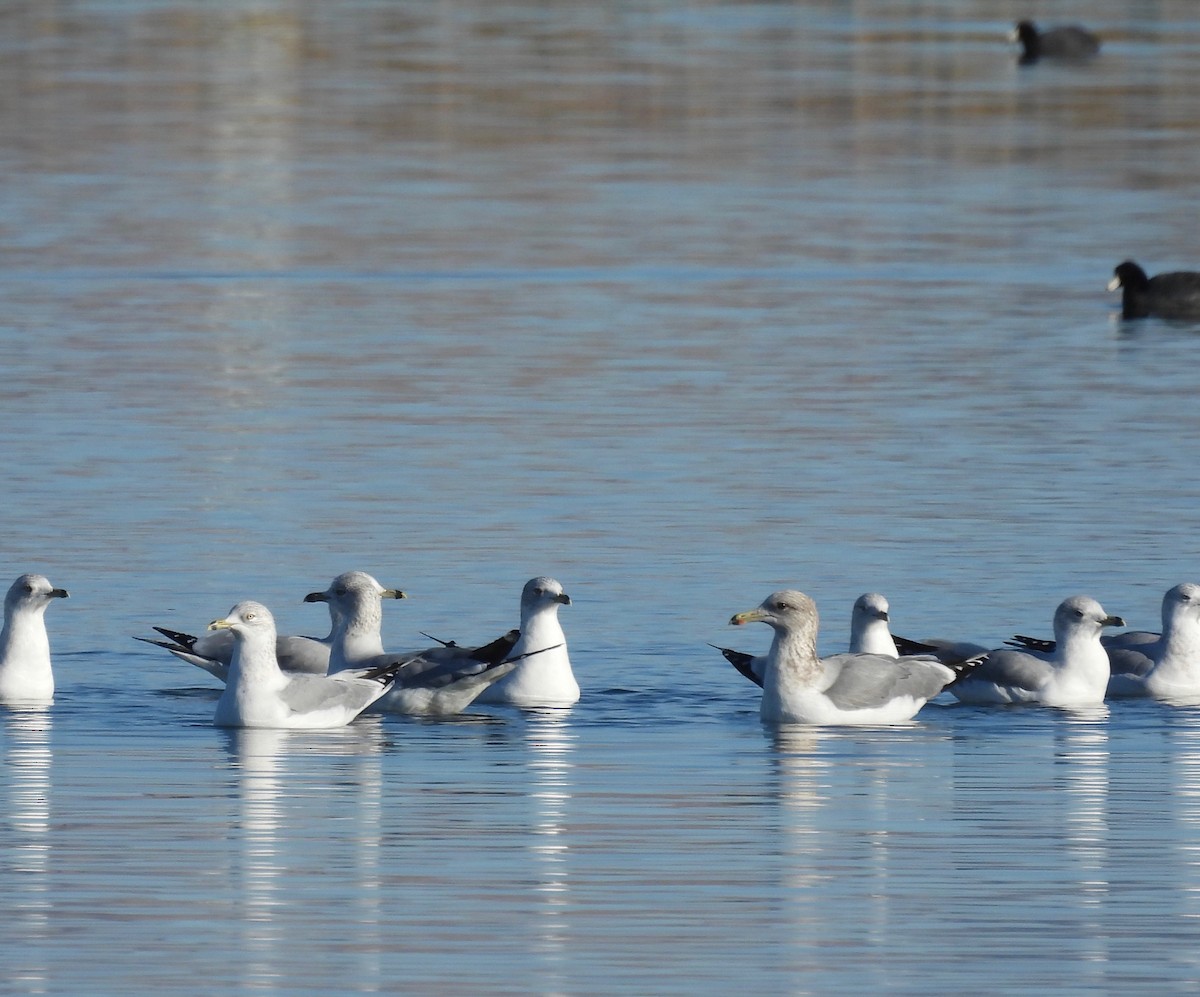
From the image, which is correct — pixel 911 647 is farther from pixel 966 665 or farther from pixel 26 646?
pixel 26 646

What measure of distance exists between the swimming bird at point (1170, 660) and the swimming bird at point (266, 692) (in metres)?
3.99

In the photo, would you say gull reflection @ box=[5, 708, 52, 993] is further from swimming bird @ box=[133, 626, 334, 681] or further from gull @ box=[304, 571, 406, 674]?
gull @ box=[304, 571, 406, 674]

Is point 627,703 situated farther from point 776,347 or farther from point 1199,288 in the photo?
point 1199,288

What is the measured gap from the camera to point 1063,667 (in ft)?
56.6

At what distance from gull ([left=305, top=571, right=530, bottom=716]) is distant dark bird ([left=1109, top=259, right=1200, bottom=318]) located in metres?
19.5

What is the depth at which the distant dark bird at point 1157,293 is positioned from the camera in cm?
3578

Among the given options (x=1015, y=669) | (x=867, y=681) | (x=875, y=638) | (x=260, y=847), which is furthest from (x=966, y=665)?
(x=260, y=847)

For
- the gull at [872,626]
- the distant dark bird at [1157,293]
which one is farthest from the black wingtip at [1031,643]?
the distant dark bird at [1157,293]

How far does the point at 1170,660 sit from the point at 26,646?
6257mm

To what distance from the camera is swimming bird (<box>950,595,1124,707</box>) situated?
17250mm

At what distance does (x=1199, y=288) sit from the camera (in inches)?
1443

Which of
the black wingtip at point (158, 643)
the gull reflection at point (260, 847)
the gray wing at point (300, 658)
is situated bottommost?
the gull reflection at point (260, 847)

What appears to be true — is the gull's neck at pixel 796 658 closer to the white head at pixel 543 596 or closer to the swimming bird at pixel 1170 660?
the white head at pixel 543 596

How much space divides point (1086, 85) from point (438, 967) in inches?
2555
